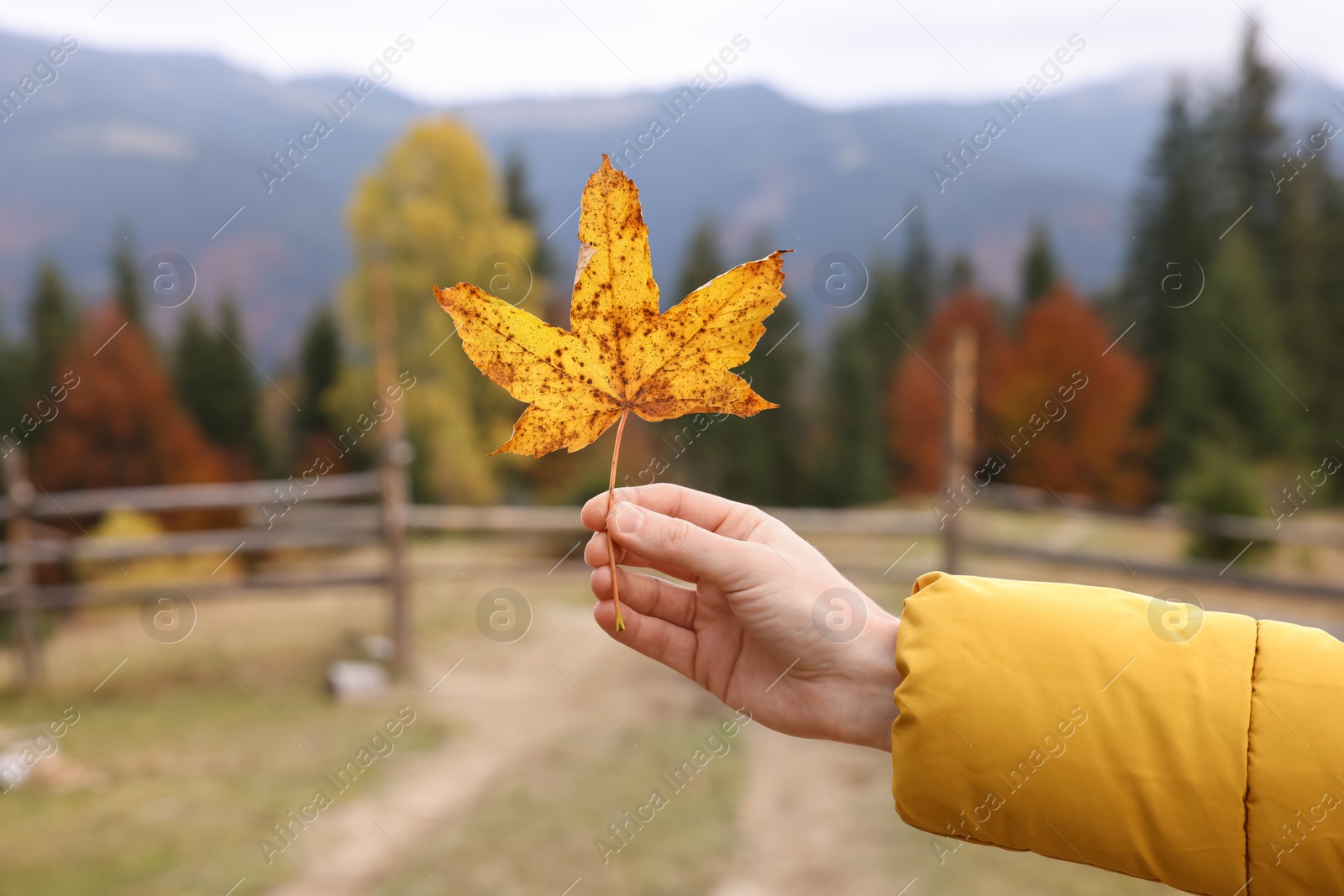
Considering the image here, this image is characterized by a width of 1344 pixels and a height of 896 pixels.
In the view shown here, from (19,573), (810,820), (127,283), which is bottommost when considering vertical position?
(810,820)

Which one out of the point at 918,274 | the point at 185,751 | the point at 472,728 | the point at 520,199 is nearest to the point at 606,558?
the point at 472,728

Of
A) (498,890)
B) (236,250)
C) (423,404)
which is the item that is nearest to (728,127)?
(236,250)

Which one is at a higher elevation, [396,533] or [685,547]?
[685,547]

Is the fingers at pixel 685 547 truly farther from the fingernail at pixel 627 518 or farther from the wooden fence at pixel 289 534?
the wooden fence at pixel 289 534

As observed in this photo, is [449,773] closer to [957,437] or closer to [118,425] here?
[957,437]

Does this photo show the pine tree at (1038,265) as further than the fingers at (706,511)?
Yes

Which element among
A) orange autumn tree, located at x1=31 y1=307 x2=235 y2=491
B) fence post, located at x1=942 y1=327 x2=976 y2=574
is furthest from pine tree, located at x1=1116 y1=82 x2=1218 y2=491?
orange autumn tree, located at x1=31 y1=307 x2=235 y2=491

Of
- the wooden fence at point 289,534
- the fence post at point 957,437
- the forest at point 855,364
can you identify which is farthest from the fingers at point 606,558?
the forest at point 855,364
